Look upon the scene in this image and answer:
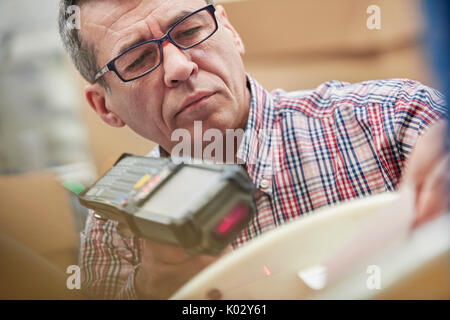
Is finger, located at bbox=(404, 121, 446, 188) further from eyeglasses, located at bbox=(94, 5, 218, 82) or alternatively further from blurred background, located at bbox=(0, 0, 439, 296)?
eyeglasses, located at bbox=(94, 5, 218, 82)

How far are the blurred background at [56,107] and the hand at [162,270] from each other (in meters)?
0.12

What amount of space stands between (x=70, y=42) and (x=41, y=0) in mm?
76

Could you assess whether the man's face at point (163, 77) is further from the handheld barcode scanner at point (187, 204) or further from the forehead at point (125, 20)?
the handheld barcode scanner at point (187, 204)

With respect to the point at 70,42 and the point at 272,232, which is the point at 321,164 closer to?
the point at 272,232

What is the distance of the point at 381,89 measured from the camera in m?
0.66

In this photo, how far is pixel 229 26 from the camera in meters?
0.65

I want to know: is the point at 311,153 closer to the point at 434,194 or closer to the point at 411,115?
the point at 411,115

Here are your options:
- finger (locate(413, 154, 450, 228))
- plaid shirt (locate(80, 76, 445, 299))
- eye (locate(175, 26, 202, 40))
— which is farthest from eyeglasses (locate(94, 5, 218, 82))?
finger (locate(413, 154, 450, 228))

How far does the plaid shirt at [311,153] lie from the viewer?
0.56 m

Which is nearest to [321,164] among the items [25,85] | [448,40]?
[448,40]

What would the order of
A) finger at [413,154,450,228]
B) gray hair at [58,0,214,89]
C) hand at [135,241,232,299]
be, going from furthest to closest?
1. gray hair at [58,0,214,89]
2. hand at [135,241,232,299]
3. finger at [413,154,450,228]

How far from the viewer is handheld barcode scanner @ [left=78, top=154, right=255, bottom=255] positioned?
418 millimetres

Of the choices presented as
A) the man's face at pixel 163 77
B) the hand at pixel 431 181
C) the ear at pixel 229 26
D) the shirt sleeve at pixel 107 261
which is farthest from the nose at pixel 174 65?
the hand at pixel 431 181

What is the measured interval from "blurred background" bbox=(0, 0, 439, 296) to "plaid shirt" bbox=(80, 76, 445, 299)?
0.05 meters
